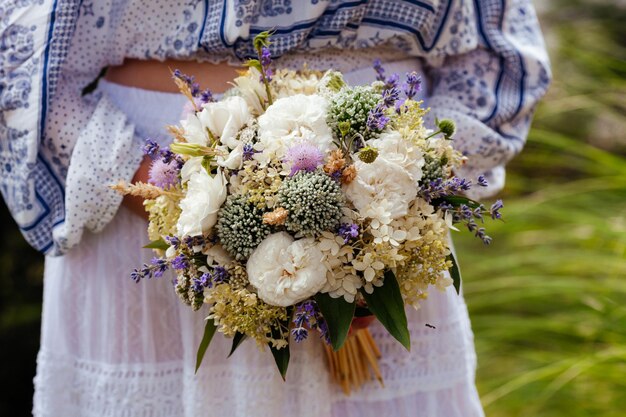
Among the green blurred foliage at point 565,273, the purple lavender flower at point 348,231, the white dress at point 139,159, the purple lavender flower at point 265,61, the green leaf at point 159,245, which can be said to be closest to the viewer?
the purple lavender flower at point 348,231

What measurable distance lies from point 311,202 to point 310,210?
0.01 meters

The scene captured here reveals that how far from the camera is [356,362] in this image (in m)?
1.37

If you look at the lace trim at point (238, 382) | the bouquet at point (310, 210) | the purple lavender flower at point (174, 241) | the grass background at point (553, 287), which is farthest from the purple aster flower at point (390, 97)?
the grass background at point (553, 287)

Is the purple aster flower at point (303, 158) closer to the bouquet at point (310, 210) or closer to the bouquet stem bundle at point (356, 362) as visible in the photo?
the bouquet at point (310, 210)

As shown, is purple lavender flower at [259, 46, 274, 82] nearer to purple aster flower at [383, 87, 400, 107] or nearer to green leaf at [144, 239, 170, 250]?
purple aster flower at [383, 87, 400, 107]

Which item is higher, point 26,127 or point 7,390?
point 26,127

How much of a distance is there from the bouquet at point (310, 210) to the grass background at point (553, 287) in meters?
1.15

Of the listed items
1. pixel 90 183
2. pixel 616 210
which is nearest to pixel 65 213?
pixel 90 183

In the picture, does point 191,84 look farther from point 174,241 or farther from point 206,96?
point 174,241

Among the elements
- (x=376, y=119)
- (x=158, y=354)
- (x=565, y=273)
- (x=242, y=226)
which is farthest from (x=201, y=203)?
(x=565, y=273)

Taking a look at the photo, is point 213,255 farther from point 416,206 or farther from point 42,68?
point 42,68

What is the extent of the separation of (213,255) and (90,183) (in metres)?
0.38

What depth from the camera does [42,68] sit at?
1.31m

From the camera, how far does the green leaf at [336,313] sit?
3.43ft
